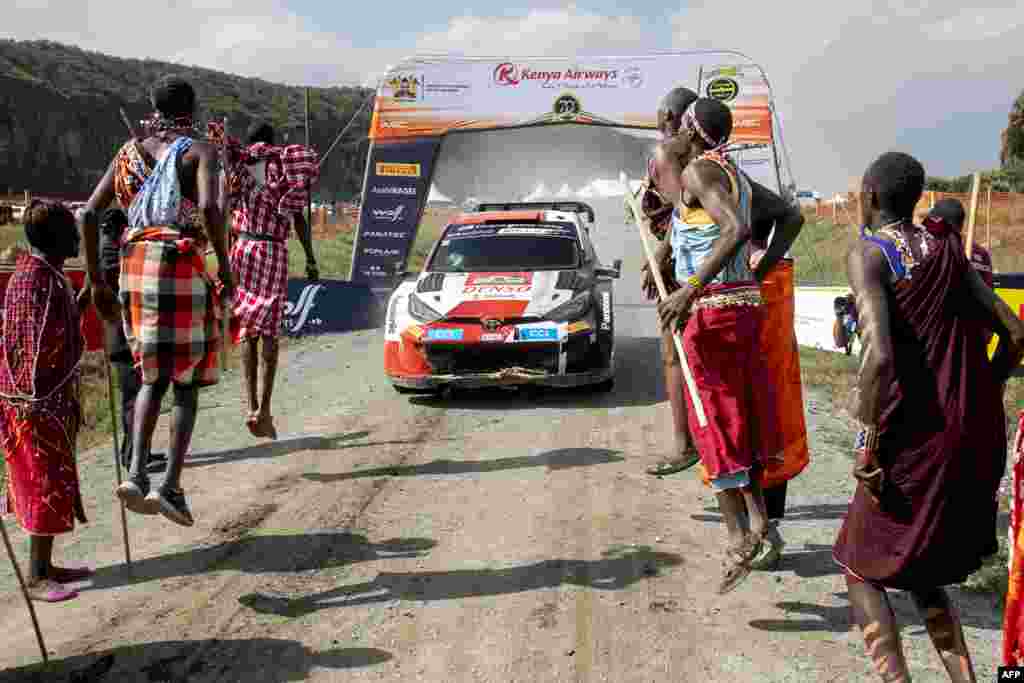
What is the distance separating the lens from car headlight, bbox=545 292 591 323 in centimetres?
827

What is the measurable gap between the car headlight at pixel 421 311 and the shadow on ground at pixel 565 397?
0.77m

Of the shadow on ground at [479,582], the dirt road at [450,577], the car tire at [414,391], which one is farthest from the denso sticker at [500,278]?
the shadow on ground at [479,582]

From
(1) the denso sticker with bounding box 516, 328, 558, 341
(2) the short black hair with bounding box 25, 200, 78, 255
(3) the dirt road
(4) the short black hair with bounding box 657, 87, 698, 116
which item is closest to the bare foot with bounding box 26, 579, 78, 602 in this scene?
(3) the dirt road

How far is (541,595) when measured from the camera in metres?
4.25

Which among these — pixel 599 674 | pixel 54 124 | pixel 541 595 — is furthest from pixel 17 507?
pixel 54 124

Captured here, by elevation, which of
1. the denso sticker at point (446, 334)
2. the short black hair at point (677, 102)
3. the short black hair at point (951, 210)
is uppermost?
the short black hair at point (677, 102)

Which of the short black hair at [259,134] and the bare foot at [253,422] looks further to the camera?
the short black hair at [259,134]

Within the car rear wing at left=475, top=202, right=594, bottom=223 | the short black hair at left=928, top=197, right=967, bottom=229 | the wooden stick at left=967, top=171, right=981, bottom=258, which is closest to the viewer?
the wooden stick at left=967, top=171, right=981, bottom=258

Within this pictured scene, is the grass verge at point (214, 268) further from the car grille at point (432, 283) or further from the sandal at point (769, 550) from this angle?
the sandal at point (769, 550)

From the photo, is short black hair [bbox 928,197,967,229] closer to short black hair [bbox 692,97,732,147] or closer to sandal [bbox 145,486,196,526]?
short black hair [bbox 692,97,732,147]

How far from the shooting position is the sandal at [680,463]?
5.18 metres

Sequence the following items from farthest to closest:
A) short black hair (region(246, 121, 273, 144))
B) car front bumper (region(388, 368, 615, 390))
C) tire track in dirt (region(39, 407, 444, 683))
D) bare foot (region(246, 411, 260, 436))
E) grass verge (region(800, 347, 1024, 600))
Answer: car front bumper (region(388, 368, 615, 390)), short black hair (region(246, 121, 273, 144)), bare foot (region(246, 411, 260, 436)), grass verge (region(800, 347, 1024, 600)), tire track in dirt (region(39, 407, 444, 683))

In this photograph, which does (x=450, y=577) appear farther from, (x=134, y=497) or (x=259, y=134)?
(x=259, y=134)

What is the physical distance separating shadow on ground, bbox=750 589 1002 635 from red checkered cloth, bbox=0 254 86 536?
10.1 ft
